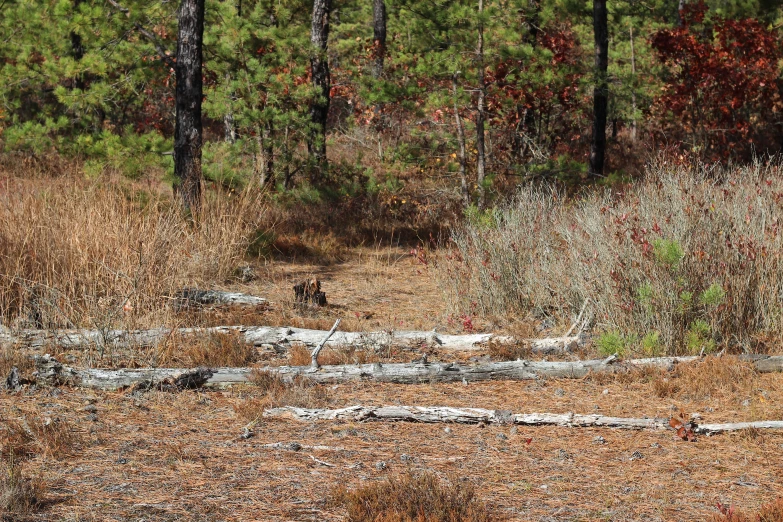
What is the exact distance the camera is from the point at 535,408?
5559 mm

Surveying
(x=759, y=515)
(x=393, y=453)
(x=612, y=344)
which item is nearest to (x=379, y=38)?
(x=612, y=344)

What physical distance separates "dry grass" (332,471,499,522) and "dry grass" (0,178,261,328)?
3.09 m

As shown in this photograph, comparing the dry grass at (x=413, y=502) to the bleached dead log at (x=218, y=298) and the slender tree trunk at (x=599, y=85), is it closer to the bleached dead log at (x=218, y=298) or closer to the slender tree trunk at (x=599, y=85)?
the bleached dead log at (x=218, y=298)

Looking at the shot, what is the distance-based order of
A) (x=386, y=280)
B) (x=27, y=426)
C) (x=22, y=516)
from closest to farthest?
(x=22, y=516) < (x=27, y=426) < (x=386, y=280)

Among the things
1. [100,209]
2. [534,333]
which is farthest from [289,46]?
[534,333]

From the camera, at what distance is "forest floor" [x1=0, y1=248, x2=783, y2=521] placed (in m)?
4.05

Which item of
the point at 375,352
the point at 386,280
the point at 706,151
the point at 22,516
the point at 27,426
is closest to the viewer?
the point at 22,516

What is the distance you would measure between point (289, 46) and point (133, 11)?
2.39 metres

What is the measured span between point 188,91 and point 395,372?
623 centimetres

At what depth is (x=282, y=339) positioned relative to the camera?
6.77 m

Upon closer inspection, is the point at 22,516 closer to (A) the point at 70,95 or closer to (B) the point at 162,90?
(A) the point at 70,95

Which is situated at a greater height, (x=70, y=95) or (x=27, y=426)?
(x=70, y=95)

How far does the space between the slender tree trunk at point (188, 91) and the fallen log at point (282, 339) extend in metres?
4.38

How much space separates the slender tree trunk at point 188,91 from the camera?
10648 millimetres
